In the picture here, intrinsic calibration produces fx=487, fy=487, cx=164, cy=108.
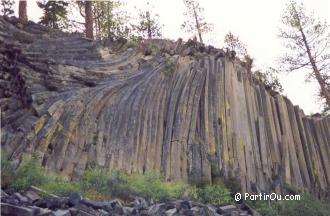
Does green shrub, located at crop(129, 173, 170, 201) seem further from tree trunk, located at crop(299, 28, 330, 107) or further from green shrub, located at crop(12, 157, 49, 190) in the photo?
tree trunk, located at crop(299, 28, 330, 107)

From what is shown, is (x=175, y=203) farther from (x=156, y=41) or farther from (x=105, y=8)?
(x=105, y=8)

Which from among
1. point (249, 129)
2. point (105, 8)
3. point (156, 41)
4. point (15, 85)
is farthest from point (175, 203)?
point (105, 8)

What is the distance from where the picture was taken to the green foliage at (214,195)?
13209 mm

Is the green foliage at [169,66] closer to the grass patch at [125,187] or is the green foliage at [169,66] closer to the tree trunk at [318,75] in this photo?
the grass patch at [125,187]

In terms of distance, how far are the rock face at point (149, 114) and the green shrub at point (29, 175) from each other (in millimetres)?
638

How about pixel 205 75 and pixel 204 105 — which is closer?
pixel 204 105

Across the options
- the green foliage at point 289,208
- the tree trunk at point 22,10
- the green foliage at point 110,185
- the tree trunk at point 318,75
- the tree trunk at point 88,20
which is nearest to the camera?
the green foliage at point 110,185

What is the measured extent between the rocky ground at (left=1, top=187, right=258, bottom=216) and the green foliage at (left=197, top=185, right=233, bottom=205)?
159 cm

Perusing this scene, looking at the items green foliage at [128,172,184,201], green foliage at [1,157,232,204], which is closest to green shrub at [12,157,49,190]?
green foliage at [1,157,232,204]

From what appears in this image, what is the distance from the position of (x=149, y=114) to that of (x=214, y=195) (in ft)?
11.9

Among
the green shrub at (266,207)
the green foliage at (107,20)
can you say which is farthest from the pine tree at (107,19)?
the green shrub at (266,207)

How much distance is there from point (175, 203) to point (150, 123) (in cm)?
501

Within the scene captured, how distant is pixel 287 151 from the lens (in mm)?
18547

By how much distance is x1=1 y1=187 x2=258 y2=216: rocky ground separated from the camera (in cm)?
768
